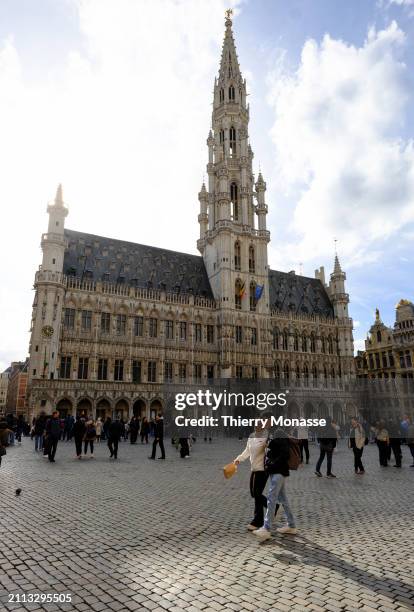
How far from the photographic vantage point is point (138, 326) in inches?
1860

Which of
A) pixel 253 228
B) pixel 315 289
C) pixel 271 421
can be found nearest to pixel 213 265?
pixel 253 228

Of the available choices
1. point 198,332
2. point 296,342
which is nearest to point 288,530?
point 198,332

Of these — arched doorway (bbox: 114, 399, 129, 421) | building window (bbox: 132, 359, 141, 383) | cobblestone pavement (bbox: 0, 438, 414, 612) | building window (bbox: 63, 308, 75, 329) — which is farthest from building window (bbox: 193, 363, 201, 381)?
cobblestone pavement (bbox: 0, 438, 414, 612)

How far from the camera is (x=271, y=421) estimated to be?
8.10m

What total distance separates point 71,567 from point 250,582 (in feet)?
7.62

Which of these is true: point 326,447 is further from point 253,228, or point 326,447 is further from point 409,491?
point 253,228

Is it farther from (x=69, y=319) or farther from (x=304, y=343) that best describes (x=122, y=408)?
(x=304, y=343)

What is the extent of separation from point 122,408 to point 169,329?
1076 cm

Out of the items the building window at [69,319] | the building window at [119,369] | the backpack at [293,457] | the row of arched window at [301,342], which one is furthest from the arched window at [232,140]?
the backpack at [293,457]

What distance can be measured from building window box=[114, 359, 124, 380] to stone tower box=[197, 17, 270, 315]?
578 inches

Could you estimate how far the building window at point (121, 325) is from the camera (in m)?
45.9

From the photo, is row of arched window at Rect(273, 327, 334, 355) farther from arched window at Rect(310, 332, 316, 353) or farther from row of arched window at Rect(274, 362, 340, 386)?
row of arched window at Rect(274, 362, 340, 386)

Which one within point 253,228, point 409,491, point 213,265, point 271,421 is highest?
point 253,228

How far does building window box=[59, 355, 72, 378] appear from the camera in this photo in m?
42.1
